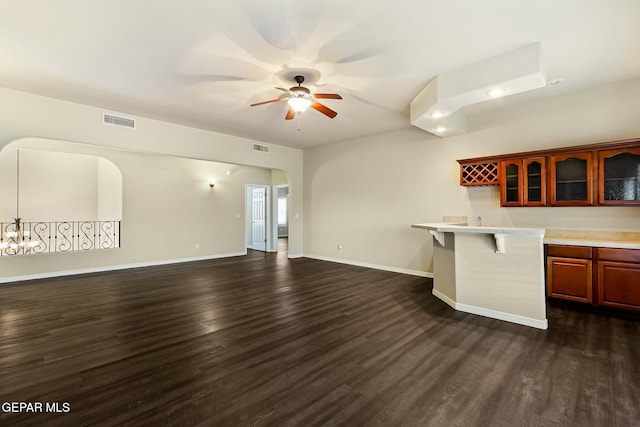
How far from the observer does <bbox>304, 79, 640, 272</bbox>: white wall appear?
4.02m

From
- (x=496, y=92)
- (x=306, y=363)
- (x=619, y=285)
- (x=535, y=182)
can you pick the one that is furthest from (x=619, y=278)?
(x=306, y=363)

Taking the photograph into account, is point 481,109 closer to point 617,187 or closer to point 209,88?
point 617,187

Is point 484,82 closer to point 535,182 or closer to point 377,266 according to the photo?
point 535,182

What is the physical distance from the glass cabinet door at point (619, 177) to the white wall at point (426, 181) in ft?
0.99

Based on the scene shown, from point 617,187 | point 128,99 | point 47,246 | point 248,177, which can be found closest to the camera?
point 617,187

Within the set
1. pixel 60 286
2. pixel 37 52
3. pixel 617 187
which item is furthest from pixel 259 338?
pixel 617 187

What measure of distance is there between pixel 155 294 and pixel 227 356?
2.61m

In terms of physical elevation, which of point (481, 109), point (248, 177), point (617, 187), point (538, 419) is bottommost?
point (538, 419)

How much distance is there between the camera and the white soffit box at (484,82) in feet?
9.87

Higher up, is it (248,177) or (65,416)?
(248,177)

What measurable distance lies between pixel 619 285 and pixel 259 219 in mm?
8368

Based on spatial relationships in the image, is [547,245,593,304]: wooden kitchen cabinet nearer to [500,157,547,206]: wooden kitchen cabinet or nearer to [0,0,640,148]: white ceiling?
[500,157,547,206]: wooden kitchen cabinet

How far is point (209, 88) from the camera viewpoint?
13.1 ft

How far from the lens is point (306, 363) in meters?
2.48
